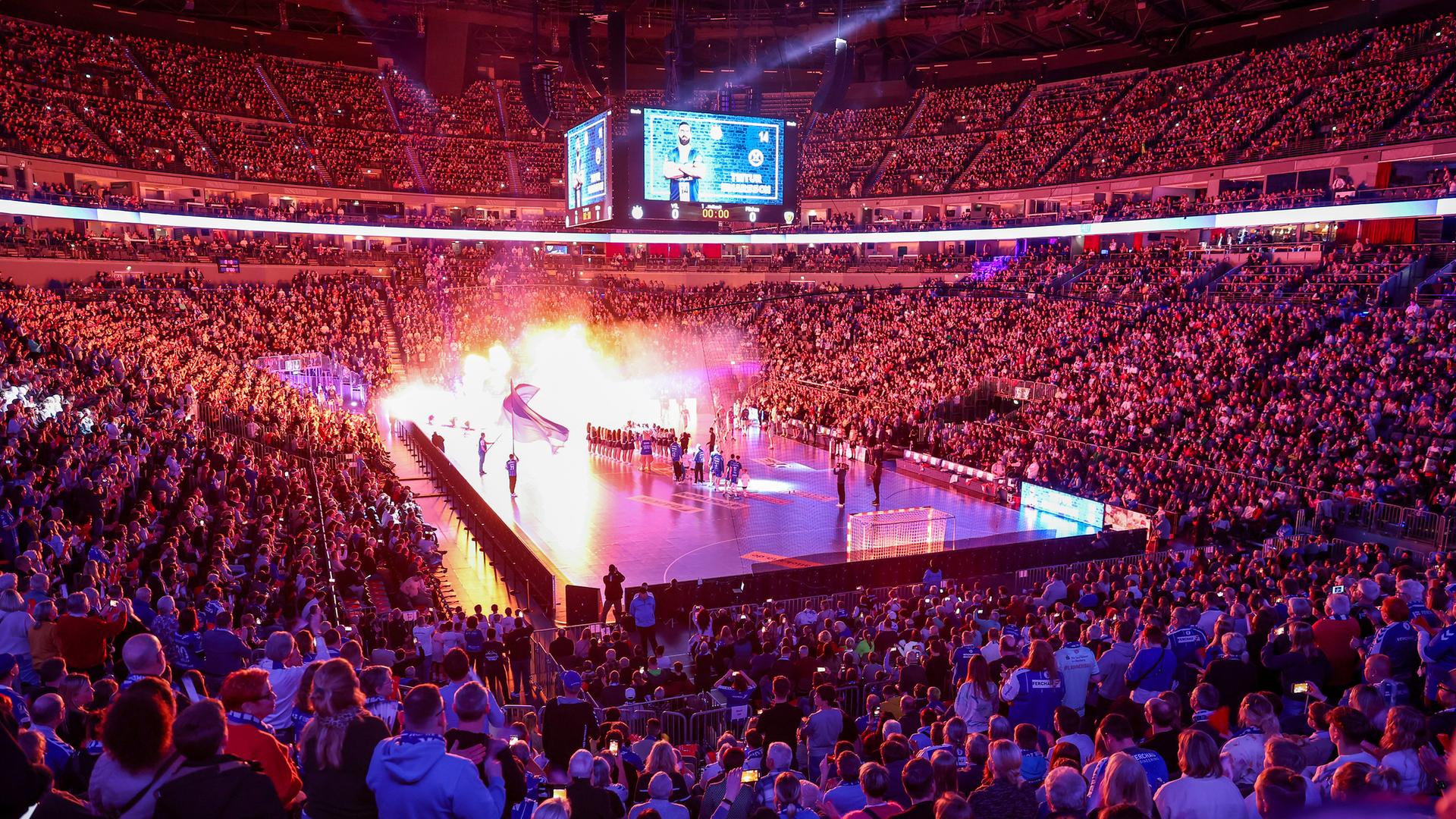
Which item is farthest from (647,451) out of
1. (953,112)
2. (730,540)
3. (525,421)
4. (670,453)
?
(953,112)

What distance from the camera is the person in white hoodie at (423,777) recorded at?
3.52 metres

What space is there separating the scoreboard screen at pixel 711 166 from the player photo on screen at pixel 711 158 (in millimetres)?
15

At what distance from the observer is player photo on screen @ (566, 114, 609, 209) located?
19.4m

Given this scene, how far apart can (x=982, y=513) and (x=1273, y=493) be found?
20.3 ft

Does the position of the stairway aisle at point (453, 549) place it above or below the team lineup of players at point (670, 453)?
below

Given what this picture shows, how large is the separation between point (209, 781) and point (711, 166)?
18.4 meters

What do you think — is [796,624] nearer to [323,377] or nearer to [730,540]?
[730,540]

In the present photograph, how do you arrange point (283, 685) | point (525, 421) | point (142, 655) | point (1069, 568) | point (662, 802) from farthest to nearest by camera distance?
point (525, 421)
point (1069, 568)
point (283, 685)
point (662, 802)
point (142, 655)

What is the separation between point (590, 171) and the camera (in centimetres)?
2012

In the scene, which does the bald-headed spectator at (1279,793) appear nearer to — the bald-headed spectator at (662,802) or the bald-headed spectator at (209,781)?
the bald-headed spectator at (662,802)

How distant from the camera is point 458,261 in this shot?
47.0 meters

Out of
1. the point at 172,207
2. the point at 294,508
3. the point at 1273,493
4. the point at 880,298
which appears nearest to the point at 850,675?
the point at 294,508

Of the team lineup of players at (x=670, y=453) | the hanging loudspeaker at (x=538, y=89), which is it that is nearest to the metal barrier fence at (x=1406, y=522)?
the team lineup of players at (x=670, y=453)

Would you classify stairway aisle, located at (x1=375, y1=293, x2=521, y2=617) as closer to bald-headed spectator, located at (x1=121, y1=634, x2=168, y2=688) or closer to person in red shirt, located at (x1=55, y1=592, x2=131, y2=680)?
person in red shirt, located at (x1=55, y1=592, x2=131, y2=680)
